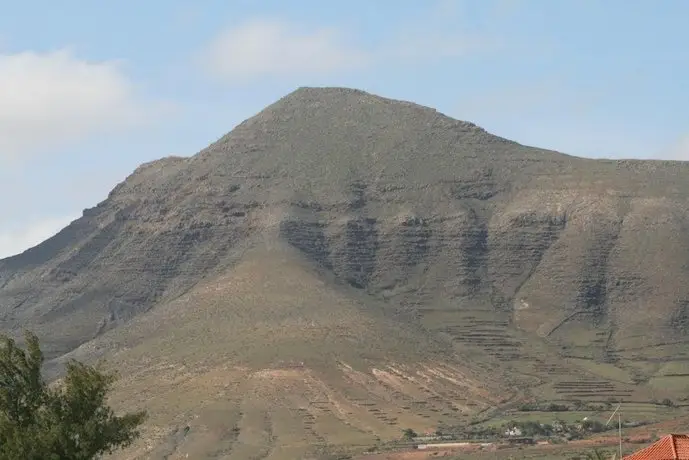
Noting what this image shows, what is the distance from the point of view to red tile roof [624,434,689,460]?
62.9 metres

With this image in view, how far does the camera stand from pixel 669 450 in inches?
2512

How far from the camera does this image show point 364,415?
190875 millimetres

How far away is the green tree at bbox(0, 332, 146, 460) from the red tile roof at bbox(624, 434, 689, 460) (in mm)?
21278

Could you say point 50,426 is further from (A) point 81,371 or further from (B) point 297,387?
(B) point 297,387

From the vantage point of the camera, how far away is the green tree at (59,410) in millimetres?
57656

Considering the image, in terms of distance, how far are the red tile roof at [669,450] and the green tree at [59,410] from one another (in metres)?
21.3

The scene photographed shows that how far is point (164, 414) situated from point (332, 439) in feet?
77.2

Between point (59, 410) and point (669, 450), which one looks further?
point (669, 450)

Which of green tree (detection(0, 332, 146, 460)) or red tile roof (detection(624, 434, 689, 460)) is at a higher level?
green tree (detection(0, 332, 146, 460))

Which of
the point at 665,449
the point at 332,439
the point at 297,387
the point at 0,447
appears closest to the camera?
the point at 0,447

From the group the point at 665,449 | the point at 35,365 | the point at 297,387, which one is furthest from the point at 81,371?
the point at 297,387

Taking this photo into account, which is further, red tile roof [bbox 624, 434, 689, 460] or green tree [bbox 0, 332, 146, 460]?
red tile roof [bbox 624, 434, 689, 460]

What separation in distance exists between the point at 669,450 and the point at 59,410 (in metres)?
25.0

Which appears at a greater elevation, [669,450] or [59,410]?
[59,410]
